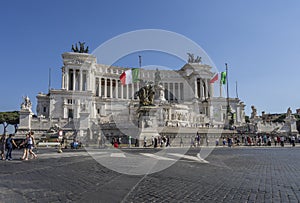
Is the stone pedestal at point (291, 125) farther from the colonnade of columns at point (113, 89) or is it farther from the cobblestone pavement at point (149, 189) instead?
the cobblestone pavement at point (149, 189)

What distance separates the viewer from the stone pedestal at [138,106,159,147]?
25469 millimetres

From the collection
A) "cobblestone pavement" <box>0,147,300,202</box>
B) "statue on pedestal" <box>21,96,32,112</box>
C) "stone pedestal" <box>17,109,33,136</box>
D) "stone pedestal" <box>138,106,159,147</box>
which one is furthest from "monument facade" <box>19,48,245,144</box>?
"cobblestone pavement" <box>0,147,300,202</box>

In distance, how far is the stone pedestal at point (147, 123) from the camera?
25469 mm

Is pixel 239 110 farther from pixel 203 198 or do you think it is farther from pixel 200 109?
pixel 203 198

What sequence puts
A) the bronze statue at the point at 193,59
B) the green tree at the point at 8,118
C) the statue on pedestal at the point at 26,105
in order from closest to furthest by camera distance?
the statue on pedestal at the point at 26,105 → the green tree at the point at 8,118 → the bronze statue at the point at 193,59

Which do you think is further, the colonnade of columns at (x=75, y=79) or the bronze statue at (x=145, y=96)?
the colonnade of columns at (x=75, y=79)

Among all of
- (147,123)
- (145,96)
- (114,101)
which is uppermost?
(114,101)

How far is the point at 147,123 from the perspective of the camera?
84.1ft

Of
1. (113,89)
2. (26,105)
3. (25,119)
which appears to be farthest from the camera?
(113,89)

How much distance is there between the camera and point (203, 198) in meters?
5.01

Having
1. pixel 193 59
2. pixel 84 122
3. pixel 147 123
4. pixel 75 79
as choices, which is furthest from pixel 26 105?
pixel 193 59

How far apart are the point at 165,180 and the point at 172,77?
84274 mm

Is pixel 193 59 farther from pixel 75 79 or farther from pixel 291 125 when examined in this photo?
pixel 291 125

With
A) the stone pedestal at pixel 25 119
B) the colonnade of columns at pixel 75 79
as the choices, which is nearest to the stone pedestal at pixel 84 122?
the stone pedestal at pixel 25 119
